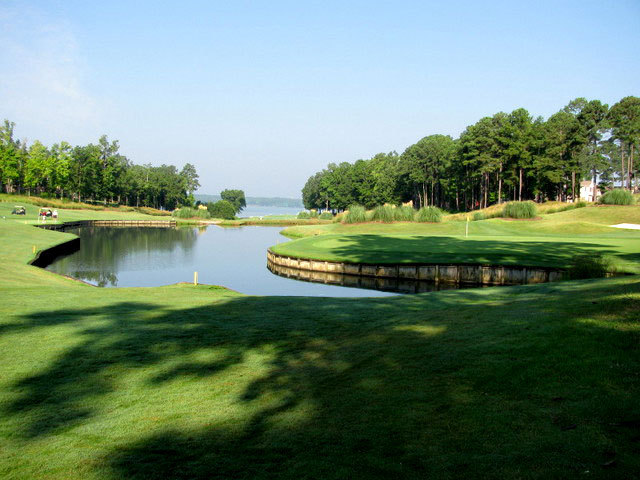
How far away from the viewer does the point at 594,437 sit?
13.8ft

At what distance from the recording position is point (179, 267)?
1564 inches

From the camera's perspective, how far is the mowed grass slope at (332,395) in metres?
4.28

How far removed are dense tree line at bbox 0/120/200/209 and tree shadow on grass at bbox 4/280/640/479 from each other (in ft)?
353

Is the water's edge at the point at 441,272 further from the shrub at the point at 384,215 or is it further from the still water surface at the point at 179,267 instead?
the shrub at the point at 384,215

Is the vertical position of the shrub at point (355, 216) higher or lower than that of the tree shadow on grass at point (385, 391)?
higher

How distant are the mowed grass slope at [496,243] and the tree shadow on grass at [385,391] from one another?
17700 millimetres

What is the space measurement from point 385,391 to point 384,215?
50.3 meters

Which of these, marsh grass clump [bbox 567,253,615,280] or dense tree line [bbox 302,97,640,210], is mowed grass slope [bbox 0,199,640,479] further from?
dense tree line [bbox 302,97,640,210]

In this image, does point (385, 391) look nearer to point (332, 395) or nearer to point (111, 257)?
point (332, 395)

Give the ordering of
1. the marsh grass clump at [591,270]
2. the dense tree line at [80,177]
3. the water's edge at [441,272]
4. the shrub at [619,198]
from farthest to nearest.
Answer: the dense tree line at [80,177] < the shrub at [619,198] < the water's edge at [441,272] < the marsh grass clump at [591,270]

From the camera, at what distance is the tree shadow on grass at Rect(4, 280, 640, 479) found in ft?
13.9

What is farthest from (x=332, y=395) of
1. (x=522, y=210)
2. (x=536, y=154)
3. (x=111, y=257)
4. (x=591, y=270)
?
(x=536, y=154)

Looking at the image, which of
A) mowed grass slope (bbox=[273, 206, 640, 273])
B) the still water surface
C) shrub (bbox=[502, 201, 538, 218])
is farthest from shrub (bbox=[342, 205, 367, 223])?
shrub (bbox=[502, 201, 538, 218])

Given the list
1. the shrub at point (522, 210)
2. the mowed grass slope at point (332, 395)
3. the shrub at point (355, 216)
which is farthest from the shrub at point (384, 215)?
the mowed grass slope at point (332, 395)
